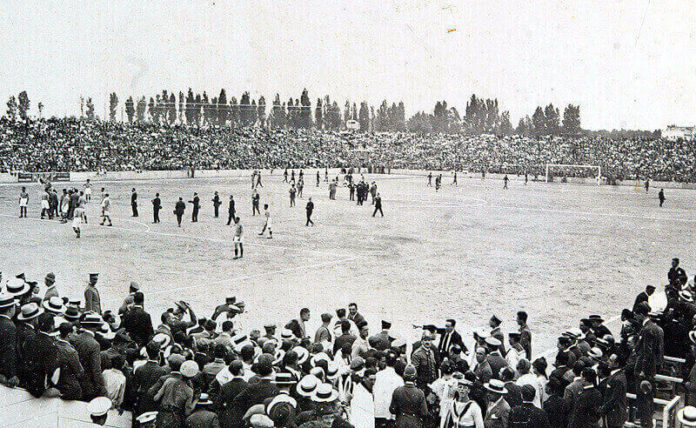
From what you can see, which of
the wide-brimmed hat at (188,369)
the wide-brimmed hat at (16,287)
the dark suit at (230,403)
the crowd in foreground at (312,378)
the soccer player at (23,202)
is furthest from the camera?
the soccer player at (23,202)

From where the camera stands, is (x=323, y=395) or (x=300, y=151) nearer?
(x=323, y=395)

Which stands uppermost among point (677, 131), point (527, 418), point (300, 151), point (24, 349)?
point (677, 131)

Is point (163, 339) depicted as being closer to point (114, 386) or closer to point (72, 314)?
point (114, 386)

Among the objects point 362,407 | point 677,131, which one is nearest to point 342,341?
point 362,407

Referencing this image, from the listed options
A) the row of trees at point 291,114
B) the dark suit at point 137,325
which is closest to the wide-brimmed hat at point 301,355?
the dark suit at point 137,325

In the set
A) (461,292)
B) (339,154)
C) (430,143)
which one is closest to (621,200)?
(461,292)

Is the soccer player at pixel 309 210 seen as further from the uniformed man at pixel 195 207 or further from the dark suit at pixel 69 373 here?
the dark suit at pixel 69 373

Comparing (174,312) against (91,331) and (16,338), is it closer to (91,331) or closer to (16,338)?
(91,331)
